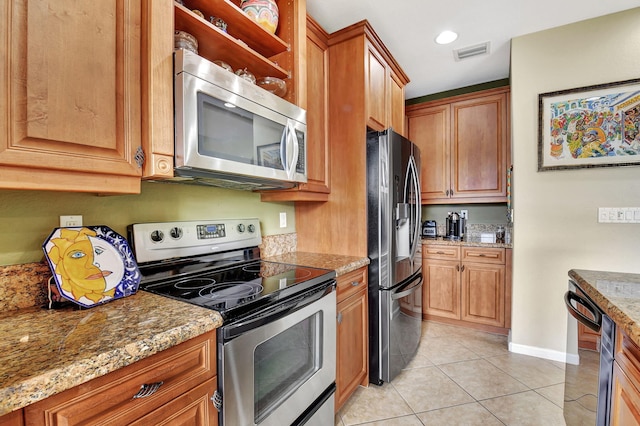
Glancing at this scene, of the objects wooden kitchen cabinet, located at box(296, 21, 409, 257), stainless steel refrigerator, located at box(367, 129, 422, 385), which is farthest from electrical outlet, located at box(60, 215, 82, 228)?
stainless steel refrigerator, located at box(367, 129, 422, 385)

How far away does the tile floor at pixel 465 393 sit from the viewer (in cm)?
166

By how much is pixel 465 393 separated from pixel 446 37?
2568 mm

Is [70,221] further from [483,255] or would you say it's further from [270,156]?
[483,255]

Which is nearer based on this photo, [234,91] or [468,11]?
[234,91]

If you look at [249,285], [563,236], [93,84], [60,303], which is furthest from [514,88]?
[60,303]

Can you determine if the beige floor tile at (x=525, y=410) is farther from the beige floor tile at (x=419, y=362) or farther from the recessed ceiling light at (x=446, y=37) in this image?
the recessed ceiling light at (x=446, y=37)

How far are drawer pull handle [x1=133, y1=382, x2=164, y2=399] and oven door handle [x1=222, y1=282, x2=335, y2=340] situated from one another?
0.21 metres

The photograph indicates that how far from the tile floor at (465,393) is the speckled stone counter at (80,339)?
1287 mm

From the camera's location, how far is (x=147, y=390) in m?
0.73

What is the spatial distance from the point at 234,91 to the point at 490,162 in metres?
2.79

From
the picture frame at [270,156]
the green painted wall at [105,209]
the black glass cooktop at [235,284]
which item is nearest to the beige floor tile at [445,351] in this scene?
the black glass cooktop at [235,284]

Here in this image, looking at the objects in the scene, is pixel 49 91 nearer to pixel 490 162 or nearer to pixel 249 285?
pixel 249 285

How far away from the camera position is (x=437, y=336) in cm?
271

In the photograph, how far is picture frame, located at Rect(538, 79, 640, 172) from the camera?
1986 mm
